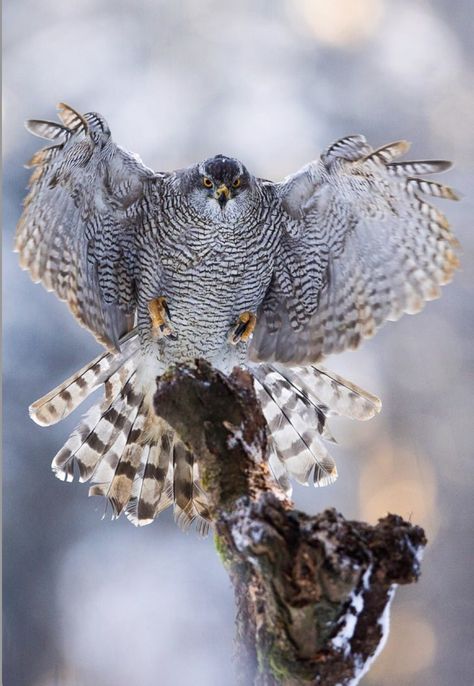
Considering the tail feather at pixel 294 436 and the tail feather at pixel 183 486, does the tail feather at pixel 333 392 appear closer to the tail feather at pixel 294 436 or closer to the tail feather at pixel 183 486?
the tail feather at pixel 294 436

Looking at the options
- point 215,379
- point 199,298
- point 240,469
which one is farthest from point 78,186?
point 240,469

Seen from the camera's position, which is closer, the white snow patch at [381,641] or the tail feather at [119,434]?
the white snow patch at [381,641]

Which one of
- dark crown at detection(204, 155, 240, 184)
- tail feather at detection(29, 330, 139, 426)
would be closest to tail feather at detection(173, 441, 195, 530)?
tail feather at detection(29, 330, 139, 426)

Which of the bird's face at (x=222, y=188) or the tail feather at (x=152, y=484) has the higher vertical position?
the bird's face at (x=222, y=188)

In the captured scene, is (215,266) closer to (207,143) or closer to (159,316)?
(159,316)

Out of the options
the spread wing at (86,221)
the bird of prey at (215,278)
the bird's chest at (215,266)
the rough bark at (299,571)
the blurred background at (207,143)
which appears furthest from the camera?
the blurred background at (207,143)

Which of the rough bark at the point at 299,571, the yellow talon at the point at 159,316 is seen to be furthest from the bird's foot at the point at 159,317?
the rough bark at the point at 299,571

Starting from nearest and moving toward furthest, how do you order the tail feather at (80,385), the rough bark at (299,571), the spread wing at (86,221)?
the rough bark at (299,571)
the spread wing at (86,221)
the tail feather at (80,385)

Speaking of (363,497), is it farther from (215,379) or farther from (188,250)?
(215,379)

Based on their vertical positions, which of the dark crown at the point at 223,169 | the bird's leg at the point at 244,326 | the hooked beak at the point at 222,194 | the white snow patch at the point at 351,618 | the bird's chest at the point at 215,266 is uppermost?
the dark crown at the point at 223,169
